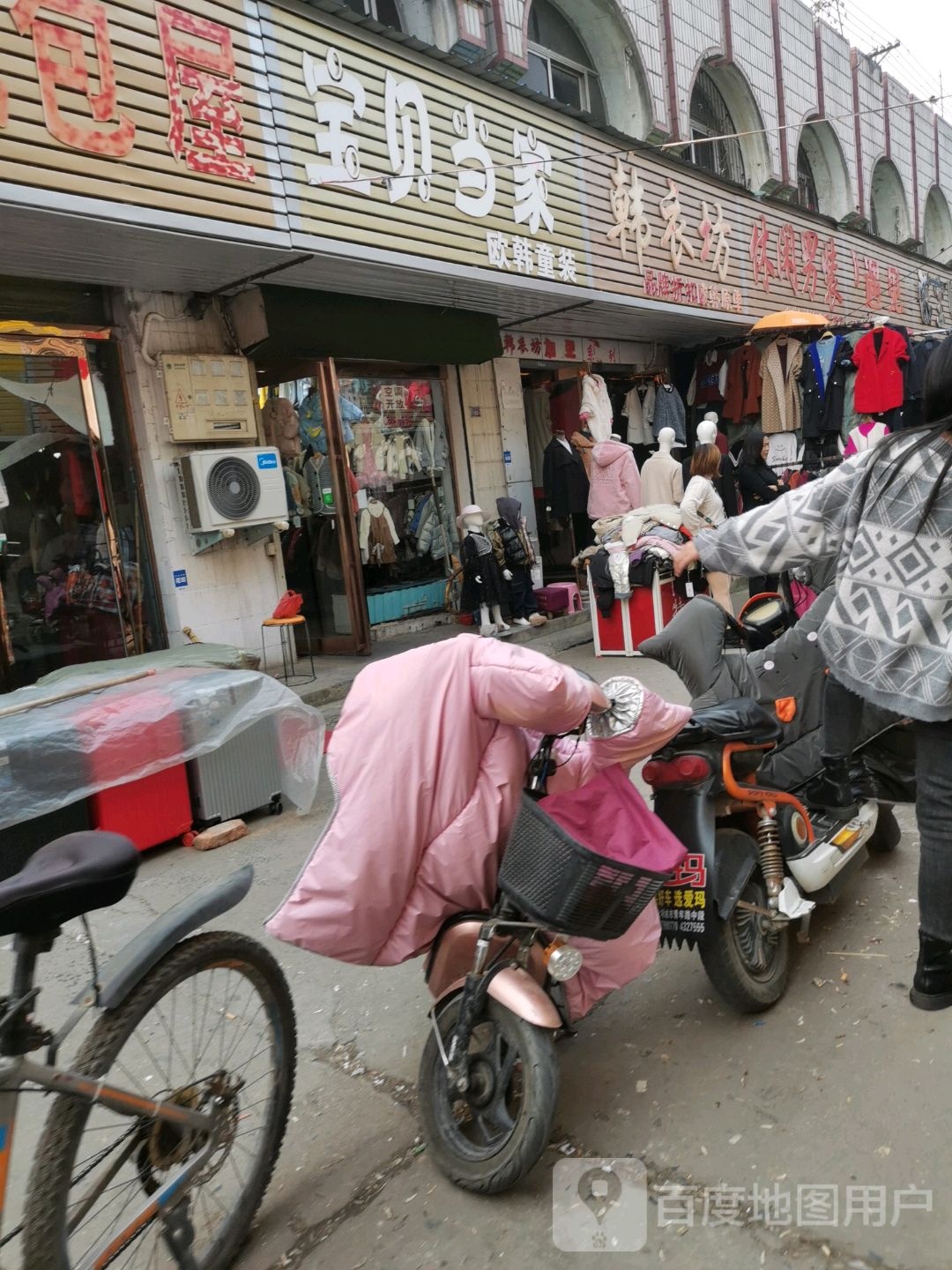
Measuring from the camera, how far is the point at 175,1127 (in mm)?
2045

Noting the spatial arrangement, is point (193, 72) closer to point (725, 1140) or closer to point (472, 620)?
point (472, 620)

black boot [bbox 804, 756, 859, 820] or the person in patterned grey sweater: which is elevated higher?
the person in patterned grey sweater

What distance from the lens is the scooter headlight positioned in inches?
90.7

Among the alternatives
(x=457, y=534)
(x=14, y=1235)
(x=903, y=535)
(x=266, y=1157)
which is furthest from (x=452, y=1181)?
(x=457, y=534)

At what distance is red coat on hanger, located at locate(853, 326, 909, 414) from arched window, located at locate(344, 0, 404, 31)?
20.0 feet

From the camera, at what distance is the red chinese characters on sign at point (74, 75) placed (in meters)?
5.14

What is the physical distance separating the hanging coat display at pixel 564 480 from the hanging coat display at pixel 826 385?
9.86 feet

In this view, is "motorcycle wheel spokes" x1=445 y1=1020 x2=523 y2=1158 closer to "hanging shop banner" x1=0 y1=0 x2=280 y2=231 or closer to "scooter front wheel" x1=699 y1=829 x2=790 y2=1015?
"scooter front wheel" x1=699 y1=829 x2=790 y2=1015

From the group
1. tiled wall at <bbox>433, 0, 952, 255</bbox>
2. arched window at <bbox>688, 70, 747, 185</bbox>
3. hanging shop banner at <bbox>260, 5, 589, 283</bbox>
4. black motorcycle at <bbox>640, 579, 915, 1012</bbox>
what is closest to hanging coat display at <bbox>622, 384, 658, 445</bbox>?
tiled wall at <bbox>433, 0, 952, 255</bbox>

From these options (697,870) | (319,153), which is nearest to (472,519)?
(319,153)

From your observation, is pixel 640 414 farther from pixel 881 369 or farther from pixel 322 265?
pixel 322 265

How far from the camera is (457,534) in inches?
418

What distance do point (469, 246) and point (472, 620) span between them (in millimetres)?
3888

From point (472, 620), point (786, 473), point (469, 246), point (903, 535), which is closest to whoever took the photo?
point (903, 535)
